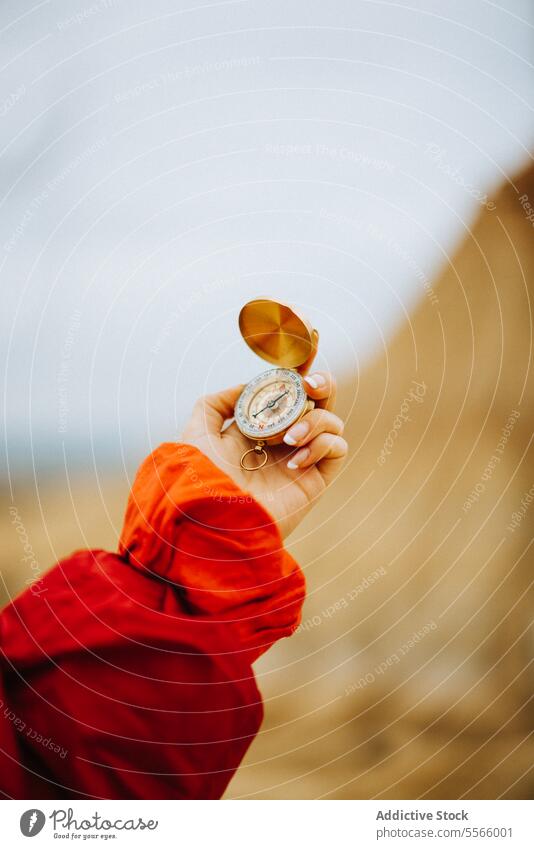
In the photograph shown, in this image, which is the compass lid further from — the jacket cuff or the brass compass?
the jacket cuff

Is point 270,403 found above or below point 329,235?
below

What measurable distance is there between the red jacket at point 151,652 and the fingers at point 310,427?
108mm

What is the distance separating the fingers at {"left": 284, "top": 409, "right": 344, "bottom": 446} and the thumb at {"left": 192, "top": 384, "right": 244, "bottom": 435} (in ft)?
0.38

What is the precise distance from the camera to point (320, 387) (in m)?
0.96

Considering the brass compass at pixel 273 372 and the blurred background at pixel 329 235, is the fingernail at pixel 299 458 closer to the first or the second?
the brass compass at pixel 273 372

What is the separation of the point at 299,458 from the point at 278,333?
0.59 feet

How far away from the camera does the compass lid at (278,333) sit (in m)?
0.99

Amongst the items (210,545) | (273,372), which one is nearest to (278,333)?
(273,372)
